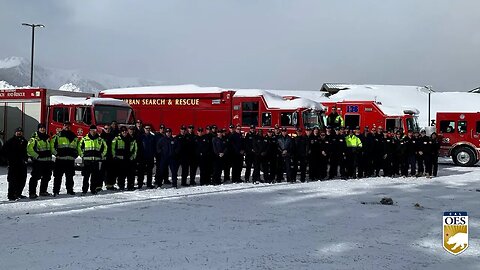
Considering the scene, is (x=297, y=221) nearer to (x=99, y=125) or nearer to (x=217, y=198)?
(x=217, y=198)

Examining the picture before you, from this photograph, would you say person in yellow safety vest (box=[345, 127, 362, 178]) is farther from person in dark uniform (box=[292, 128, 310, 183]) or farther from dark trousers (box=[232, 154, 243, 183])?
dark trousers (box=[232, 154, 243, 183])

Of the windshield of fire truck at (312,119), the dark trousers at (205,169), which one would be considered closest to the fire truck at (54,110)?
the dark trousers at (205,169)

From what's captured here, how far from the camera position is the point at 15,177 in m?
10.8

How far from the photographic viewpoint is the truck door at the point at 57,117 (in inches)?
676

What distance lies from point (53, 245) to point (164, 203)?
3.81 m

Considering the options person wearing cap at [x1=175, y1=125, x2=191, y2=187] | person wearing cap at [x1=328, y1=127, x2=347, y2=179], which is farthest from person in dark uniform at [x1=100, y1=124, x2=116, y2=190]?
person wearing cap at [x1=328, y1=127, x2=347, y2=179]

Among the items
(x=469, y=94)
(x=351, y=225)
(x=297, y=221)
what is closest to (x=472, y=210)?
(x=351, y=225)

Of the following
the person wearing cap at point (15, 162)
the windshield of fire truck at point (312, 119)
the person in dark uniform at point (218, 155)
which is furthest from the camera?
the windshield of fire truck at point (312, 119)

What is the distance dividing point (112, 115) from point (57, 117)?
2.13 m

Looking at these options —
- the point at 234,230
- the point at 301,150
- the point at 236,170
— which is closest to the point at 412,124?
the point at 301,150

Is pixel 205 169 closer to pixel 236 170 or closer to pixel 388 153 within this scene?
pixel 236 170

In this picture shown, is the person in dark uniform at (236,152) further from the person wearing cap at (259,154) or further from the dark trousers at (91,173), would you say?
the dark trousers at (91,173)

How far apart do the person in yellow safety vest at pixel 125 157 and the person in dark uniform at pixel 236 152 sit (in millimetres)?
3151

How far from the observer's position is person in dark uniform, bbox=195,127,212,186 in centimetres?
1396
